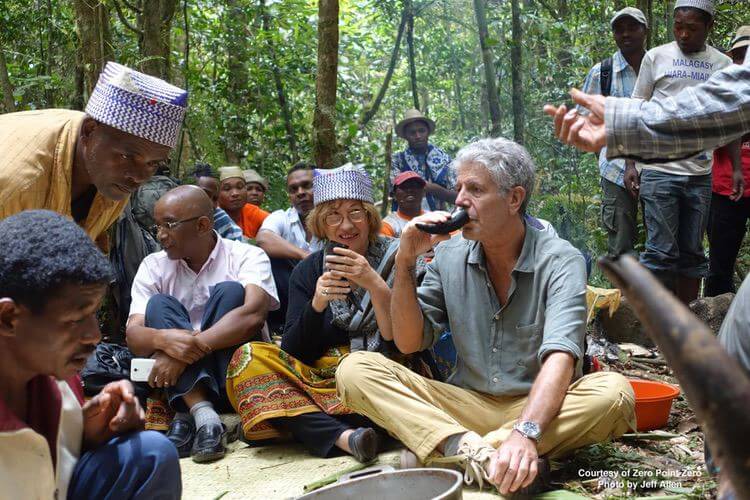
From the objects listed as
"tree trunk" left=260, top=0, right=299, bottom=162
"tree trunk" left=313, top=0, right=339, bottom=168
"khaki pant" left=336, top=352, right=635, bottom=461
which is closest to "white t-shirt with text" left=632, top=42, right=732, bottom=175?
"tree trunk" left=313, top=0, right=339, bottom=168

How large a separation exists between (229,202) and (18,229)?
477 cm

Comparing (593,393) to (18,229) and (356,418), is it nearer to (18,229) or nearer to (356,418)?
(356,418)

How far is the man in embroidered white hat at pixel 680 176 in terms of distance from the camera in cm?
516

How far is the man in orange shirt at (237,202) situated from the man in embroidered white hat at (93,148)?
125 inches

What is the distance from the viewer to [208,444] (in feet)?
12.5

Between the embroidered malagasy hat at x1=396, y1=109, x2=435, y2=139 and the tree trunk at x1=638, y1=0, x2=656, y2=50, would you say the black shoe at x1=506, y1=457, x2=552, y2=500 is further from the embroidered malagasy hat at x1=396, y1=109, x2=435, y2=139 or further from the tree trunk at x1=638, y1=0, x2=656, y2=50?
the tree trunk at x1=638, y1=0, x2=656, y2=50

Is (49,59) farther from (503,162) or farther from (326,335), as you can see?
(503,162)

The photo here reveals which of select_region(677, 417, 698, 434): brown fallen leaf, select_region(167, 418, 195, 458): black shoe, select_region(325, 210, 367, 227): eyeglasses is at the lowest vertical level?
select_region(167, 418, 195, 458): black shoe

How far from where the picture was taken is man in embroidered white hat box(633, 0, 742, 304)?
5.16 meters

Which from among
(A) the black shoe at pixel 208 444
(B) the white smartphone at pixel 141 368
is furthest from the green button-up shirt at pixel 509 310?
(B) the white smartphone at pixel 141 368

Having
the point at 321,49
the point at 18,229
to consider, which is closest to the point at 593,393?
the point at 18,229

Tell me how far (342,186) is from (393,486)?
74.1 inches

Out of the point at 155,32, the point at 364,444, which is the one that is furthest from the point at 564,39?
the point at 364,444

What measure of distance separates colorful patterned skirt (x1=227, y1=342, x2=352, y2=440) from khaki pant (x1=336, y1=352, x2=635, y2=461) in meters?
0.42
